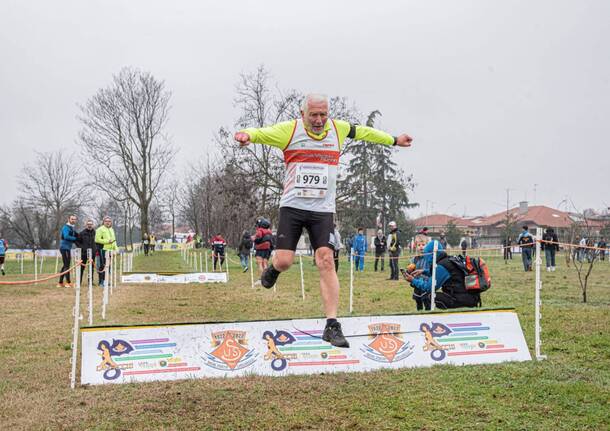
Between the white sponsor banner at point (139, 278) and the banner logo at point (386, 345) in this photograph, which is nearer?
the banner logo at point (386, 345)

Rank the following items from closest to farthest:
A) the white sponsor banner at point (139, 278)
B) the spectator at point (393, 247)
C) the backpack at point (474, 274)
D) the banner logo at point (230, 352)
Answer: the banner logo at point (230, 352) → the backpack at point (474, 274) → the spectator at point (393, 247) → the white sponsor banner at point (139, 278)

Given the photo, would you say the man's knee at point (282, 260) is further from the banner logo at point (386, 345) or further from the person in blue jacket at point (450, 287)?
the person in blue jacket at point (450, 287)

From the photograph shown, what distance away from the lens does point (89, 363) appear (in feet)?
19.1

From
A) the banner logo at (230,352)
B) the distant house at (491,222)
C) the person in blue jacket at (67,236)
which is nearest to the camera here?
the banner logo at (230,352)

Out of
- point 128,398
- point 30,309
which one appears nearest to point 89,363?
point 128,398

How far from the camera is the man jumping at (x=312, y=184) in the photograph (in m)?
5.32

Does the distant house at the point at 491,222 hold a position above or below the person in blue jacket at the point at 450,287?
above

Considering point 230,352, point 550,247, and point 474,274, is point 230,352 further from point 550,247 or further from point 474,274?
point 550,247

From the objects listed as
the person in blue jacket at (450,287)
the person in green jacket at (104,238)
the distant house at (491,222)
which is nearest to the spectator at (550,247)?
the person in blue jacket at (450,287)

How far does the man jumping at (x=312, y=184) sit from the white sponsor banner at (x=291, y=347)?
0.98m

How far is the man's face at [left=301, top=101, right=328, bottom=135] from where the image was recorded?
5273mm

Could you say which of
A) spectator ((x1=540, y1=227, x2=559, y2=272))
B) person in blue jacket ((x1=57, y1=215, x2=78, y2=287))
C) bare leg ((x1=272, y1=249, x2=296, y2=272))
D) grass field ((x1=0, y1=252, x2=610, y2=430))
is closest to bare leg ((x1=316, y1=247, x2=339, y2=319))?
bare leg ((x1=272, y1=249, x2=296, y2=272))

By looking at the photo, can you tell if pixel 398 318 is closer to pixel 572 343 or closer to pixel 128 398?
pixel 572 343

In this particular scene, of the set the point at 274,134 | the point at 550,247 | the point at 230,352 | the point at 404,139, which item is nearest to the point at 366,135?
the point at 404,139
